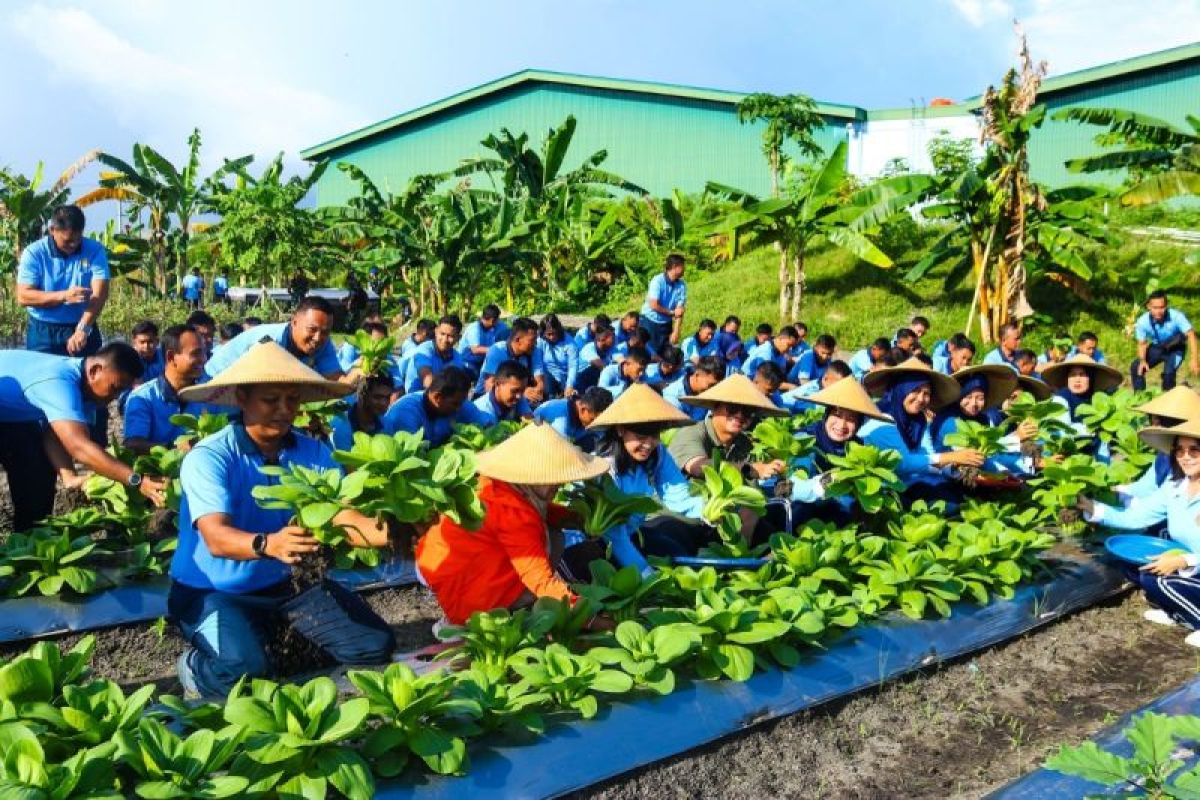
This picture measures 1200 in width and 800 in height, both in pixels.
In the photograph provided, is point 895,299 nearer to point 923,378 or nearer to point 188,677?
point 923,378

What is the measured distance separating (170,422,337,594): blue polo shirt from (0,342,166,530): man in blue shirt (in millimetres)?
918

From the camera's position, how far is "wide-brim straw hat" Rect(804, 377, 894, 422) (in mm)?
5402

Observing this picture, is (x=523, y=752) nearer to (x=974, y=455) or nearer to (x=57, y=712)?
(x=57, y=712)

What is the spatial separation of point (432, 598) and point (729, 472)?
1566 millimetres

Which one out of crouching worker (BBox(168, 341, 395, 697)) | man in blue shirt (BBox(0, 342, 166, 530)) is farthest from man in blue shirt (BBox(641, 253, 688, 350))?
crouching worker (BBox(168, 341, 395, 697))

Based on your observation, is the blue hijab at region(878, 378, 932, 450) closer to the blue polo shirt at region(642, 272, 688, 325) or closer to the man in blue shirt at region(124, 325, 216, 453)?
the man in blue shirt at region(124, 325, 216, 453)

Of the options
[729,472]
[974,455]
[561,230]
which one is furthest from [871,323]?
[729,472]

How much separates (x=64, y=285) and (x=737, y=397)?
13.4 ft

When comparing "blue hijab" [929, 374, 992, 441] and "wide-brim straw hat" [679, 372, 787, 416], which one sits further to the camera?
"blue hijab" [929, 374, 992, 441]

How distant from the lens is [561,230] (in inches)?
704

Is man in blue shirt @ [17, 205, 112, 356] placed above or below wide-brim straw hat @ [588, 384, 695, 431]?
above

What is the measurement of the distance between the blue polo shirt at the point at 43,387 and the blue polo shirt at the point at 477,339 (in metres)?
5.36

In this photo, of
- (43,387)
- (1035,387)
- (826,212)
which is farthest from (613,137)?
(43,387)

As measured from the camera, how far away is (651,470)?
4828 millimetres
